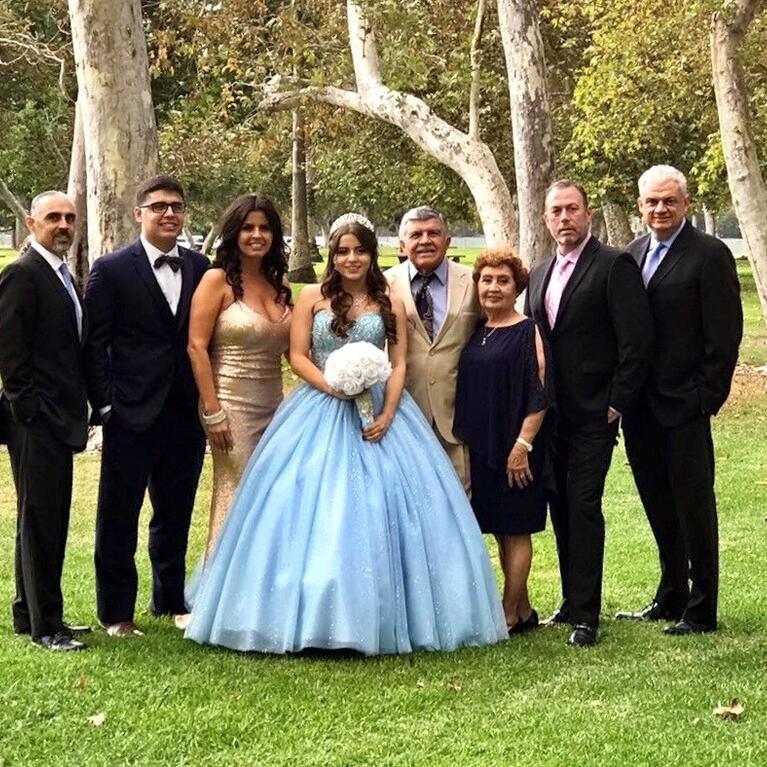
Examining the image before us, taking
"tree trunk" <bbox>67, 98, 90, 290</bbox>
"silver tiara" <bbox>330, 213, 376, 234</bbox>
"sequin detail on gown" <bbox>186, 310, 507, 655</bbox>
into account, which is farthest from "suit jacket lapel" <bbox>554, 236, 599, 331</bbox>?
"tree trunk" <bbox>67, 98, 90, 290</bbox>

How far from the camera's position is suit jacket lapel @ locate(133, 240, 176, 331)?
21.2 feet

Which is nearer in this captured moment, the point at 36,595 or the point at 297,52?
the point at 36,595

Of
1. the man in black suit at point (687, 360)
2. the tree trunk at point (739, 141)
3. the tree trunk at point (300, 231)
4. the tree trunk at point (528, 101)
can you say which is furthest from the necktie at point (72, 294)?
the tree trunk at point (300, 231)

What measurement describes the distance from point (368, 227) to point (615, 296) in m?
1.26

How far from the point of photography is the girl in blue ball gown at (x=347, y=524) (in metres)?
6.02

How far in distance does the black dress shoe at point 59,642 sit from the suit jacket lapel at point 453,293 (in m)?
2.28

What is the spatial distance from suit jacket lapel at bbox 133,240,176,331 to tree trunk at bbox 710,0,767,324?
38.0 feet

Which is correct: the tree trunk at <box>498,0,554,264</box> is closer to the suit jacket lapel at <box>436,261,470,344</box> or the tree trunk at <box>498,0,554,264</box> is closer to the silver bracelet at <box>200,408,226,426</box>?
the suit jacket lapel at <box>436,261,470,344</box>

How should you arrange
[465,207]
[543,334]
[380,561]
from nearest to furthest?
[380,561] < [543,334] < [465,207]

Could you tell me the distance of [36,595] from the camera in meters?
6.25

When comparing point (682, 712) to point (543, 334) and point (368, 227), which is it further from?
point (368, 227)

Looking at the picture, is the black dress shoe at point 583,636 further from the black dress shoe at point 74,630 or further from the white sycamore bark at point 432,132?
the white sycamore bark at point 432,132

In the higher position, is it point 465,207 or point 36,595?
point 465,207

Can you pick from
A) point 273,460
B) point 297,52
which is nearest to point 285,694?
point 273,460
